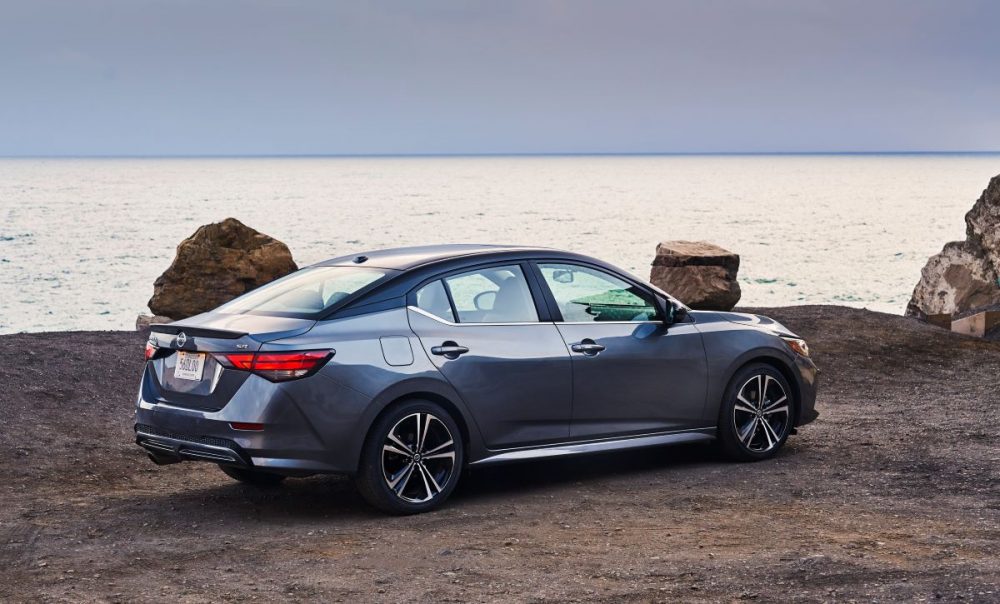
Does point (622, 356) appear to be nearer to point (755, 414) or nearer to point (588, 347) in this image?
point (588, 347)

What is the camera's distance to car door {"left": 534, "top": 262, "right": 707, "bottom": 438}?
8.52 m

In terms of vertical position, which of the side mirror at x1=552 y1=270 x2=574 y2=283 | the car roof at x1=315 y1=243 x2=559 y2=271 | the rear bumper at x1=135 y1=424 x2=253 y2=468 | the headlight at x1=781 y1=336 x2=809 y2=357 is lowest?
the rear bumper at x1=135 y1=424 x2=253 y2=468

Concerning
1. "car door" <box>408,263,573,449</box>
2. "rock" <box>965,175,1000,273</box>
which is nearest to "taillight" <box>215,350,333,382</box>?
"car door" <box>408,263,573,449</box>

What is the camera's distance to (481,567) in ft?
21.5

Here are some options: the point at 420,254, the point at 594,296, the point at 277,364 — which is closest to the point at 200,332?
the point at 277,364

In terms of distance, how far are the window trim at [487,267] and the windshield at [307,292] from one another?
0.85 feet

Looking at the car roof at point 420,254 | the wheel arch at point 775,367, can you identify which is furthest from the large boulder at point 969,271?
the car roof at point 420,254

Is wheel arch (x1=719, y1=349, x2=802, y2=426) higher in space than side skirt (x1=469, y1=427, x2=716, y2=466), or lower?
higher

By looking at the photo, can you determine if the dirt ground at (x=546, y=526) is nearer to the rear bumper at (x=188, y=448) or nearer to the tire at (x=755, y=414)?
the tire at (x=755, y=414)

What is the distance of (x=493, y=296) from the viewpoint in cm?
833

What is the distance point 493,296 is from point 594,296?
80 centimetres

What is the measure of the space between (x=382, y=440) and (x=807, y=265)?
49.4 metres

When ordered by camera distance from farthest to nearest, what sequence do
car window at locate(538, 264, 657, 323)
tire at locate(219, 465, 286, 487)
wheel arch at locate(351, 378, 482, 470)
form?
tire at locate(219, 465, 286, 487) < car window at locate(538, 264, 657, 323) < wheel arch at locate(351, 378, 482, 470)

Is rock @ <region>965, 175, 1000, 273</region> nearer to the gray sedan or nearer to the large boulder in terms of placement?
the large boulder
